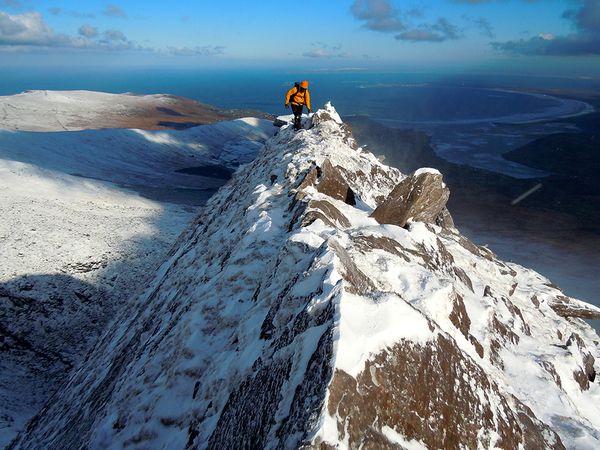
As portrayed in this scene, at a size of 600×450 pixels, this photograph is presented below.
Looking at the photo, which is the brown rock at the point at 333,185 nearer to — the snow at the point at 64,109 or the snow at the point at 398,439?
the snow at the point at 398,439

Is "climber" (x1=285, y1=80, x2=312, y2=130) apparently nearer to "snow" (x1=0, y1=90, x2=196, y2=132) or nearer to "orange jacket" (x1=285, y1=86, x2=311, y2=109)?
"orange jacket" (x1=285, y1=86, x2=311, y2=109)

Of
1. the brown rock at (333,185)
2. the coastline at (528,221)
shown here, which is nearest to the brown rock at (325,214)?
the brown rock at (333,185)

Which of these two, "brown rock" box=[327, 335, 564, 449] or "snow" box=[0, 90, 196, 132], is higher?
"brown rock" box=[327, 335, 564, 449]

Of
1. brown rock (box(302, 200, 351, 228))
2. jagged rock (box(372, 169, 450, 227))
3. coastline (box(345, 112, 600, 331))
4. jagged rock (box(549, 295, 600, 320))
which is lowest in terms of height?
coastline (box(345, 112, 600, 331))

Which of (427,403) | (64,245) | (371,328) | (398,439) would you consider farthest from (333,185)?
(64,245)

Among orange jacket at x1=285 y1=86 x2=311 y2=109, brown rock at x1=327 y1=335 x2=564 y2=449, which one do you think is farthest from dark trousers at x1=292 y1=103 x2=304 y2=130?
brown rock at x1=327 y1=335 x2=564 y2=449

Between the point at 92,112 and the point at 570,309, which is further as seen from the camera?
the point at 92,112

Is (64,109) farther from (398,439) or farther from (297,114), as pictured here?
(398,439)
